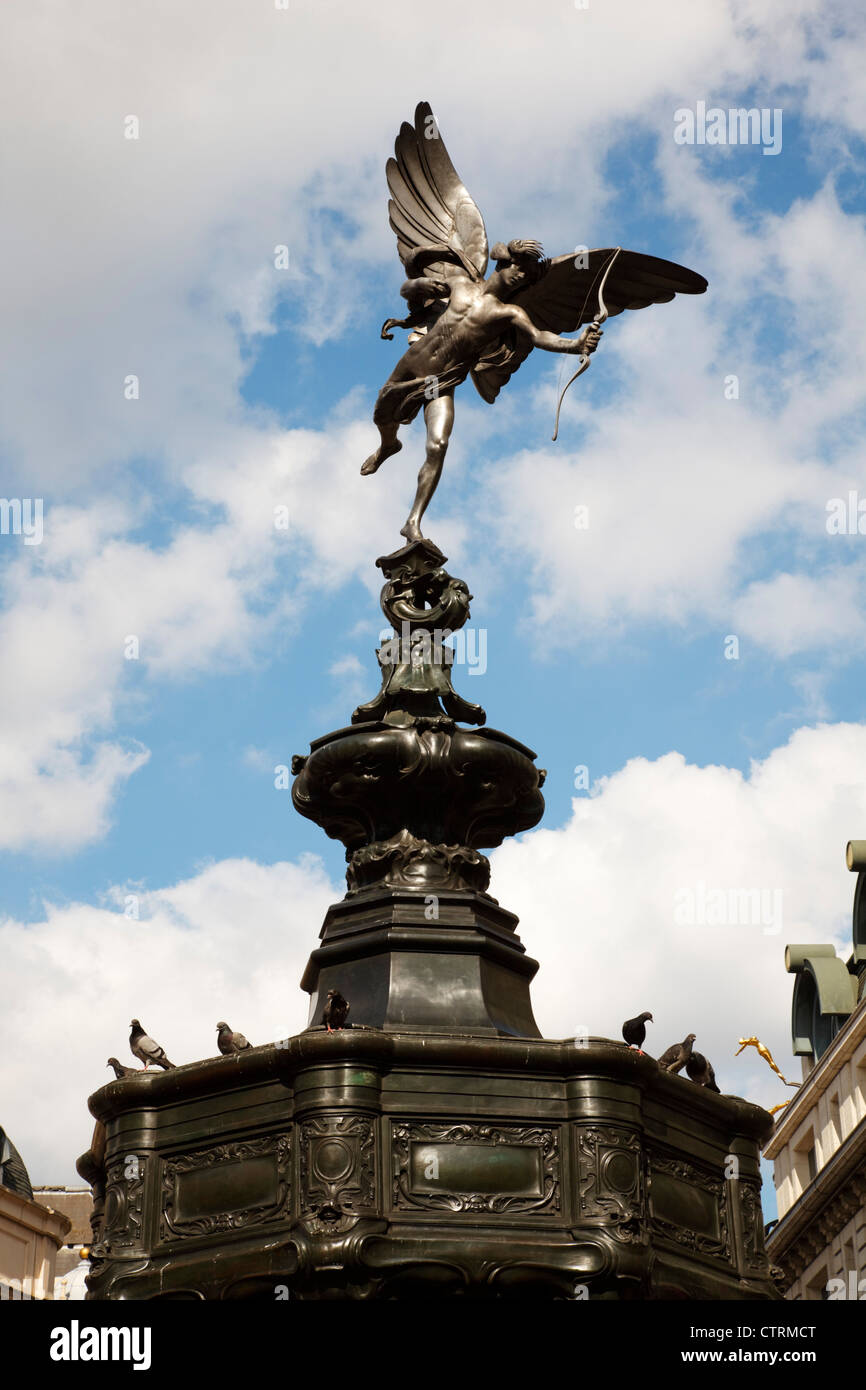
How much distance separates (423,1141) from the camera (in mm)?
9938

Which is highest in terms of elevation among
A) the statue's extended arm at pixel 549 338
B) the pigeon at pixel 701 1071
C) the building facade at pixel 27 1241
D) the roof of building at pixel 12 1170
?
the statue's extended arm at pixel 549 338

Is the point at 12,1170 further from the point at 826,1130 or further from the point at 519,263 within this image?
the point at 519,263

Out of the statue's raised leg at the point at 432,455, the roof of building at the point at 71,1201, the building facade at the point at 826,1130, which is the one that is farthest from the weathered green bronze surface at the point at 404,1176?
the roof of building at the point at 71,1201

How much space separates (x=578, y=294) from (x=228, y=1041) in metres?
5.93

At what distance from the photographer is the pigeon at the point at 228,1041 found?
10.7 metres

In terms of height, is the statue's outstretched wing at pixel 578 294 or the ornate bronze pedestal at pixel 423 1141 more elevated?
the statue's outstretched wing at pixel 578 294

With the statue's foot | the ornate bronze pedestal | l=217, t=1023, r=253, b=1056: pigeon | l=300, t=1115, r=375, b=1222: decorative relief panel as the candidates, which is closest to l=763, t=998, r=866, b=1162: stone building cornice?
the statue's foot

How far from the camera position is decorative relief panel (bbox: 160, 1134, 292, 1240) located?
394 inches

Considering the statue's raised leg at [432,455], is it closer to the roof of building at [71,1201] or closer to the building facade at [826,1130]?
the building facade at [826,1130]

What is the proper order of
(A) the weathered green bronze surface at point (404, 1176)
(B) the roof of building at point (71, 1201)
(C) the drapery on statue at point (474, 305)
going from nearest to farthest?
(A) the weathered green bronze surface at point (404, 1176)
(C) the drapery on statue at point (474, 305)
(B) the roof of building at point (71, 1201)

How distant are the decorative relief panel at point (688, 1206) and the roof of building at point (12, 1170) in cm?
3842

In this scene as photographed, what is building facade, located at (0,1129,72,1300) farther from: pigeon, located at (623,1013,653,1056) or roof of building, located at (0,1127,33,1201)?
pigeon, located at (623,1013,653,1056)

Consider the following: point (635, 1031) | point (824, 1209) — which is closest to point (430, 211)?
point (635, 1031)
